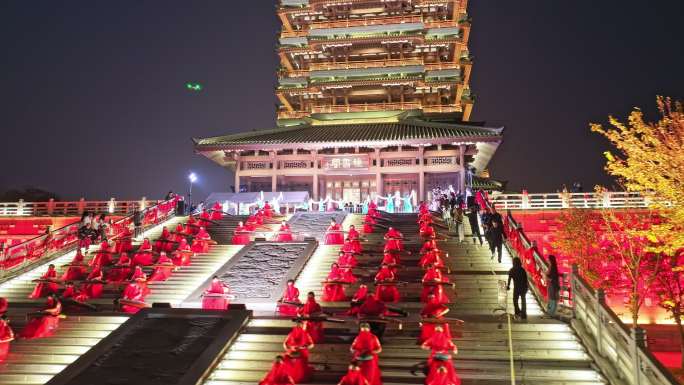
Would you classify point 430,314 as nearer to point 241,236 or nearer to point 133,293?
point 133,293

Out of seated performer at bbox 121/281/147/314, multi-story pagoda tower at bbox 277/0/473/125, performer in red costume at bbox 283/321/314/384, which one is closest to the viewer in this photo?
performer in red costume at bbox 283/321/314/384

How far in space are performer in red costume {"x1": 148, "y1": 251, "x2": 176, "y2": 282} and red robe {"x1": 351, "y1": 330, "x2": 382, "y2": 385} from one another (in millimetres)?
9043

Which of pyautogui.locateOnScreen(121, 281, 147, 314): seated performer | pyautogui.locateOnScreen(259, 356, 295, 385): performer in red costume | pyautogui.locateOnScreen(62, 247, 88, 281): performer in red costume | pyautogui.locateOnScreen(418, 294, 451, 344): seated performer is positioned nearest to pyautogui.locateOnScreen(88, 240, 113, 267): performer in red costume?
pyautogui.locateOnScreen(62, 247, 88, 281): performer in red costume

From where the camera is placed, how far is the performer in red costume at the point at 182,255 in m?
16.0

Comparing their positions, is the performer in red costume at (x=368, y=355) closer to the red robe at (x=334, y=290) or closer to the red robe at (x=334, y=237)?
the red robe at (x=334, y=290)

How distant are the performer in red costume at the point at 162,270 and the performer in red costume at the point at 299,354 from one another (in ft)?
25.7

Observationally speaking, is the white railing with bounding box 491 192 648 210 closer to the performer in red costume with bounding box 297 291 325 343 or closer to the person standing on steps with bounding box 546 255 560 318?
the person standing on steps with bounding box 546 255 560 318

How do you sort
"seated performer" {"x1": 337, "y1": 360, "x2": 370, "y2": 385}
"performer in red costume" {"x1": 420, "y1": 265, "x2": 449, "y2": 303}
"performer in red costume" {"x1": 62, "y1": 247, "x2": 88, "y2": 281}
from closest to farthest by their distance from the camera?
"seated performer" {"x1": 337, "y1": 360, "x2": 370, "y2": 385}, "performer in red costume" {"x1": 420, "y1": 265, "x2": 449, "y2": 303}, "performer in red costume" {"x1": 62, "y1": 247, "x2": 88, "y2": 281}

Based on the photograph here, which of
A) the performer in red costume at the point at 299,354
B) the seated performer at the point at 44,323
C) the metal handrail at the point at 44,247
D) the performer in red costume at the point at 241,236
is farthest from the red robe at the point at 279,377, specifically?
the metal handrail at the point at 44,247

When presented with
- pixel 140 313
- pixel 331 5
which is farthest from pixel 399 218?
pixel 331 5

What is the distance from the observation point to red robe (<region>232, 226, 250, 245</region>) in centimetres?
1861

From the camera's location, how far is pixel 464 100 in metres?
33.1

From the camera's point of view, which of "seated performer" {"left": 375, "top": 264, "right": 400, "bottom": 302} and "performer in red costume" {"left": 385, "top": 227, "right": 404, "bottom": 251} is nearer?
"seated performer" {"left": 375, "top": 264, "right": 400, "bottom": 302}

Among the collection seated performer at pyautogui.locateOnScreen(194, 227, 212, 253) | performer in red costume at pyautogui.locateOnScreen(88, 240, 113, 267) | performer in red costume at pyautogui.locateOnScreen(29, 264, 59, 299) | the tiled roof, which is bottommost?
performer in red costume at pyautogui.locateOnScreen(29, 264, 59, 299)
